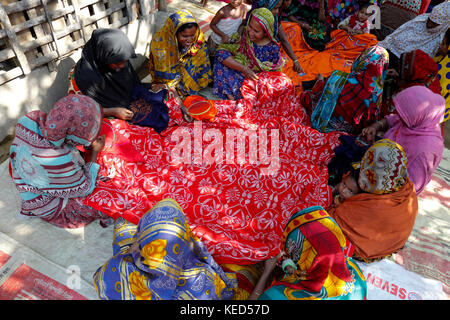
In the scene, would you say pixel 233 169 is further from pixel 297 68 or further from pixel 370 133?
pixel 297 68

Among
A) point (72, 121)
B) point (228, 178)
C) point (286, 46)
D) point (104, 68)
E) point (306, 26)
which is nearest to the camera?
point (72, 121)

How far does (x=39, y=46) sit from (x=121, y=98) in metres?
1.02

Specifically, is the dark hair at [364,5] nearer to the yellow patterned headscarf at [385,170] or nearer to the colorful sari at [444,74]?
the colorful sari at [444,74]

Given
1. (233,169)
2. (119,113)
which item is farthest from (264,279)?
(119,113)

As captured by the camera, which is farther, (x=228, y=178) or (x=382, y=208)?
(x=228, y=178)

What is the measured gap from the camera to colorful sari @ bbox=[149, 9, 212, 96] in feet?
11.2

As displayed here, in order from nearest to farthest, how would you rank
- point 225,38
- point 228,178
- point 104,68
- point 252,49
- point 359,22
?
point 228,178 < point 104,68 < point 252,49 < point 225,38 < point 359,22

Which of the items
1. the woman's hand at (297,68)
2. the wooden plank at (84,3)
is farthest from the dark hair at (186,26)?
the woman's hand at (297,68)

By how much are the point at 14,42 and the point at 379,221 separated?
3665 millimetres

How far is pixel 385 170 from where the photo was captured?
206 centimetres

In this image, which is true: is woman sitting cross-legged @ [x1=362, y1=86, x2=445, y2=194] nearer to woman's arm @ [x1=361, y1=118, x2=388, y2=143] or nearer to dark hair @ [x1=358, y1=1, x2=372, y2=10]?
woman's arm @ [x1=361, y1=118, x2=388, y2=143]

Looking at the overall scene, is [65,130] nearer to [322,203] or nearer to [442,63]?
[322,203]

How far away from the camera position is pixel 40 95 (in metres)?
3.14

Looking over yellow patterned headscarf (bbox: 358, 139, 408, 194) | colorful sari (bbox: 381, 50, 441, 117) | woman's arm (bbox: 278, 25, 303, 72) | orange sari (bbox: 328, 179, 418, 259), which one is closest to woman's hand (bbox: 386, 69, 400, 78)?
colorful sari (bbox: 381, 50, 441, 117)
